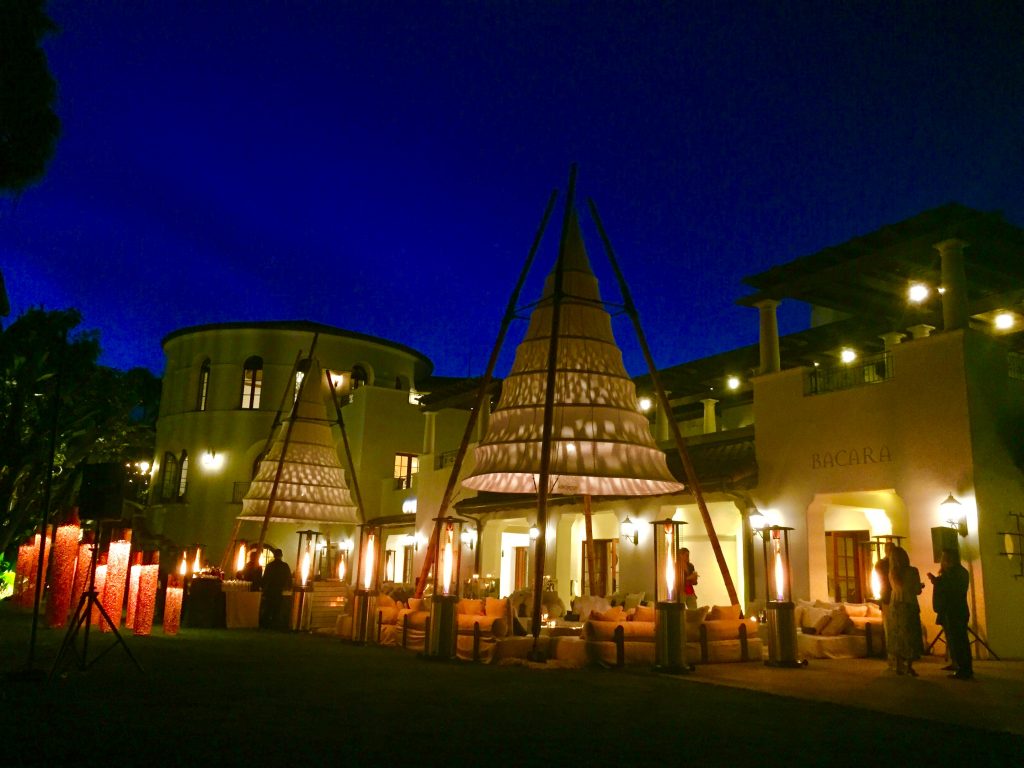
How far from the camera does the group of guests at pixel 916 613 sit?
37.8 feet

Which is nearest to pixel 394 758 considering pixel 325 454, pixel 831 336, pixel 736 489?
pixel 736 489

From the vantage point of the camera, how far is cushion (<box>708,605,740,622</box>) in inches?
539

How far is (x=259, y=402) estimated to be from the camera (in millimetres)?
38281

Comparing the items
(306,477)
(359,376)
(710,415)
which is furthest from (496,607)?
(359,376)

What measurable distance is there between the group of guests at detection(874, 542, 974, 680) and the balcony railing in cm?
541

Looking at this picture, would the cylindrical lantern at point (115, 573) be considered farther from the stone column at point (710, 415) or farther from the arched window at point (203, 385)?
the arched window at point (203, 385)

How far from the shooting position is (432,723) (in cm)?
725

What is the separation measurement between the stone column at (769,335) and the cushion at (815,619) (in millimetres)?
5895

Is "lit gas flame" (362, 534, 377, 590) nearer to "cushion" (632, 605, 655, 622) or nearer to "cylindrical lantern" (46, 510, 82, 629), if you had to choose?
"cylindrical lantern" (46, 510, 82, 629)

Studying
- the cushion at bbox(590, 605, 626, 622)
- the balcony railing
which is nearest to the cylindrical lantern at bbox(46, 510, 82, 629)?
the cushion at bbox(590, 605, 626, 622)

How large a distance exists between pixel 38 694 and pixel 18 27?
645cm

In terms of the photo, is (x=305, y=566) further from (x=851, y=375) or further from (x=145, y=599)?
(x=851, y=375)

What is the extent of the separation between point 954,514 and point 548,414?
6945 mm

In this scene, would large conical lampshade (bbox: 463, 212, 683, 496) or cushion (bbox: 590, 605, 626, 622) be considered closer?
cushion (bbox: 590, 605, 626, 622)
